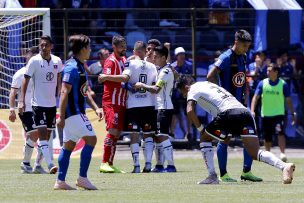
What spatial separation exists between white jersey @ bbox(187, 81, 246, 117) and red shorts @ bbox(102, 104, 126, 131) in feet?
12.4

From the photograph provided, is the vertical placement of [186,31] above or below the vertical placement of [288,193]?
above

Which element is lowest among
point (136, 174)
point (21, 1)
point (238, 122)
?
point (136, 174)

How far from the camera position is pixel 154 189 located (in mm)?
14289

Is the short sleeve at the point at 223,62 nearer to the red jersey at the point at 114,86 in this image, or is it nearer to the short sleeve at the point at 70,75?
the short sleeve at the point at 70,75

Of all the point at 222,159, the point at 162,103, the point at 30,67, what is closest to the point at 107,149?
the point at 162,103

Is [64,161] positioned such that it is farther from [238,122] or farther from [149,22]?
[149,22]

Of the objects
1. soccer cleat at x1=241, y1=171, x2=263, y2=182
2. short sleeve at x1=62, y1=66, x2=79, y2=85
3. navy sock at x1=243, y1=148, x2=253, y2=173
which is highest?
short sleeve at x1=62, y1=66, x2=79, y2=85

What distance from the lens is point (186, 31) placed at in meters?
27.6

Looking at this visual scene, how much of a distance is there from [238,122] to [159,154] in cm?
460

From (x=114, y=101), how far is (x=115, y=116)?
0.93 feet

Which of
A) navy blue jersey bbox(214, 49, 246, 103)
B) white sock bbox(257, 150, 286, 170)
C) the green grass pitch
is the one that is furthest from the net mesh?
white sock bbox(257, 150, 286, 170)

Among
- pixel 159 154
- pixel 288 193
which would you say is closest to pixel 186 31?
pixel 159 154

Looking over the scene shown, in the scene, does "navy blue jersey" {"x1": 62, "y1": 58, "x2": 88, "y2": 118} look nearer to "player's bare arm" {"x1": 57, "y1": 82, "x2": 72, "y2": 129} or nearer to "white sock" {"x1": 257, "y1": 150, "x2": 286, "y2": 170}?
"player's bare arm" {"x1": 57, "y1": 82, "x2": 72, "y2": 129}

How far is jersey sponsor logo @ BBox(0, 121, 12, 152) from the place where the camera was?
24156mm
